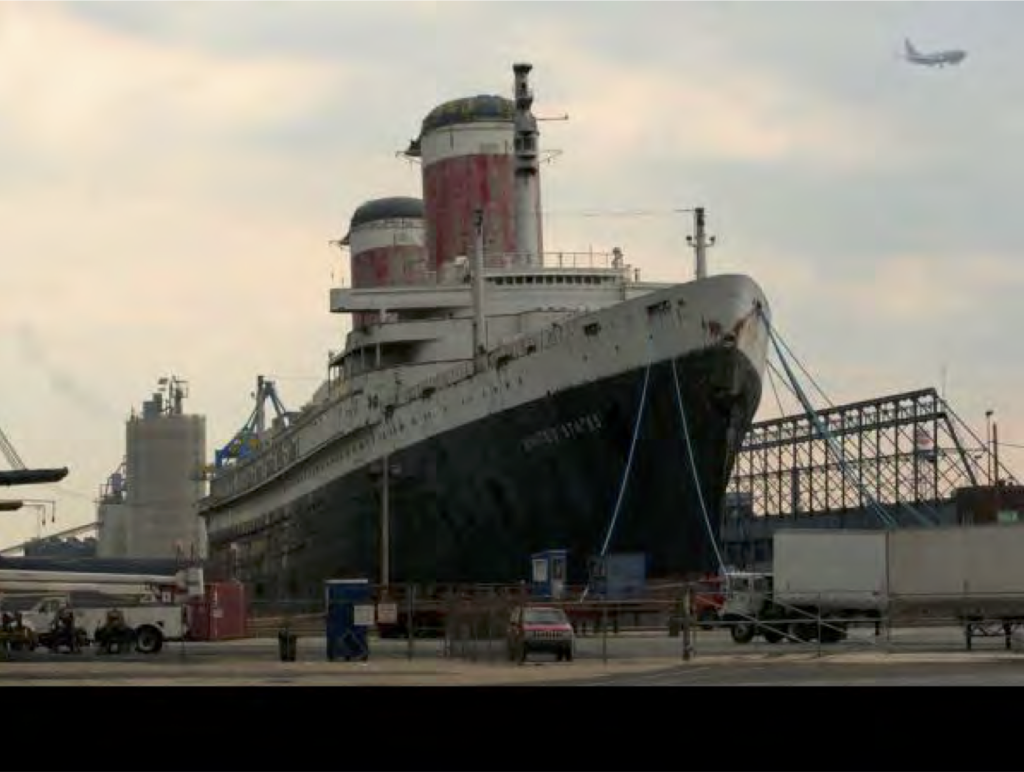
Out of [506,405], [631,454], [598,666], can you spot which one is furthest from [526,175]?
[598,666]

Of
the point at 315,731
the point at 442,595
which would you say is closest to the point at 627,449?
the point at 442,595

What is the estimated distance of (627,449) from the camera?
2218 inches

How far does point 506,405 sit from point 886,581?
17404mm

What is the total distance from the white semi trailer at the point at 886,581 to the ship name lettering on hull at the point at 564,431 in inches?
422

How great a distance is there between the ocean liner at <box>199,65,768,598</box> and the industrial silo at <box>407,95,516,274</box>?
9 cm

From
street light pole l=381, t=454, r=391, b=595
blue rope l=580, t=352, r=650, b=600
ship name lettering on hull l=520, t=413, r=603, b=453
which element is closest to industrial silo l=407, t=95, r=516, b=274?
street light pole l=381, t=454, r=391, b=595

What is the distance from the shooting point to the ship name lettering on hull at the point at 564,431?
56.9m

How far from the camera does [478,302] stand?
62.6 m

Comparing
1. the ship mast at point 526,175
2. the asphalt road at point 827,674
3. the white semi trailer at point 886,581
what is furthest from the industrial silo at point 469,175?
the asphalt road at point 827,674

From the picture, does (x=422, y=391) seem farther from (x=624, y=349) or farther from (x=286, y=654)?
(x=286, y=654)

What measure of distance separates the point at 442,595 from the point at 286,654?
64.9ft

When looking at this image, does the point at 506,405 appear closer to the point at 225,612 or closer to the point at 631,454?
the point at 631,454

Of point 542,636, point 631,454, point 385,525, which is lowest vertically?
point 542,636

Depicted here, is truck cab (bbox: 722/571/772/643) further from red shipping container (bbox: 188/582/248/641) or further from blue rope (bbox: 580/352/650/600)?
red shipping container (bbox: 188/582/248/641)
